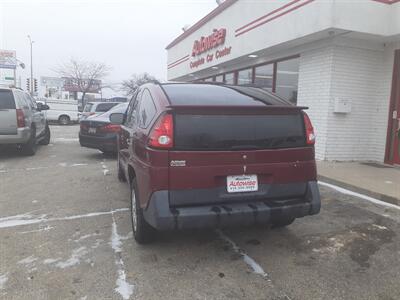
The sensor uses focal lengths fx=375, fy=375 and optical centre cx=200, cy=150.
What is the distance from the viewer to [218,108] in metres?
3.47

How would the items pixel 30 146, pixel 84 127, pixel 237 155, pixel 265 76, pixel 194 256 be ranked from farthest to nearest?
pixel 265 76, pixel 30 146, pixel 84 127, pixel 194 256, pixel 237 155

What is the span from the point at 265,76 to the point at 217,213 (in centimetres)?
917

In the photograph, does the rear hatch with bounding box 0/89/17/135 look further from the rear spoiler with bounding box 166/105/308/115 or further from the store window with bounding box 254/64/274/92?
the rear spoiler with bounding box 166/105/308/115

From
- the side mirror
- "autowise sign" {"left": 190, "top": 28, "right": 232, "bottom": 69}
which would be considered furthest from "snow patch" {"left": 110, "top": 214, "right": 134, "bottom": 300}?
"autowise sign" {"left": 190, "top": 28, "right": 232, "bottom": 69}

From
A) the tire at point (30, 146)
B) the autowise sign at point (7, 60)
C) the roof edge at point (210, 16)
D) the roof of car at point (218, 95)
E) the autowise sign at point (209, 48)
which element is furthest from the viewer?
the autowise sign at point (7, 60)

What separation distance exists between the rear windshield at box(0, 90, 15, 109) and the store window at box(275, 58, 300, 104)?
7.20 m

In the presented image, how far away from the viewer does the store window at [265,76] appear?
453 inches

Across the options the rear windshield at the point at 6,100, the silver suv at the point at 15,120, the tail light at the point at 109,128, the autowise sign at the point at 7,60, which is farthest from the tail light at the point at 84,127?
the autowise sign at the point at 7,60

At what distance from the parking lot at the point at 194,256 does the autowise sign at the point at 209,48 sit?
9069mm

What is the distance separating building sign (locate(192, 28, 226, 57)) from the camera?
1358cm

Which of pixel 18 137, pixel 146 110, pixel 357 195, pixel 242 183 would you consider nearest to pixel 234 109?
→ pixel 242 183

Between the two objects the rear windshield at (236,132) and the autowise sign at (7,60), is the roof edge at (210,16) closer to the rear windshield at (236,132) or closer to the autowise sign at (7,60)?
the rear windshield at (236,132)

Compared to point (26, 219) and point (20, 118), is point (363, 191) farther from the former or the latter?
point (20, 118)

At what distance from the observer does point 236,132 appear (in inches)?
138
